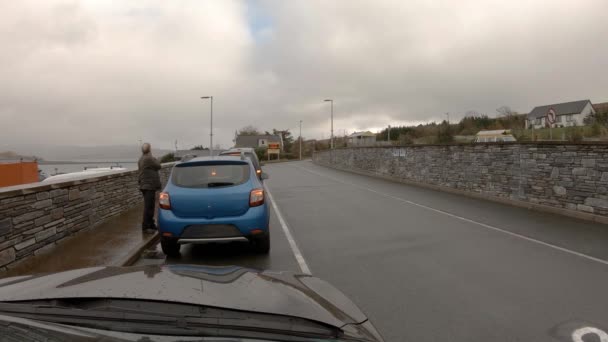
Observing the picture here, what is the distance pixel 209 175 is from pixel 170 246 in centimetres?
130

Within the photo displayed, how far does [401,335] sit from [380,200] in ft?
37.3

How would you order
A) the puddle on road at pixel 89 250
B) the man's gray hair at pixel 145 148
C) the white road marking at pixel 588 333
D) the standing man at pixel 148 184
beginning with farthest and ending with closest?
the man's gray hair at pixel 145 148 < the standing man at pixel 148 184 < the puddle on road at pixel 89 250 < the white road marking at pixel 588 333

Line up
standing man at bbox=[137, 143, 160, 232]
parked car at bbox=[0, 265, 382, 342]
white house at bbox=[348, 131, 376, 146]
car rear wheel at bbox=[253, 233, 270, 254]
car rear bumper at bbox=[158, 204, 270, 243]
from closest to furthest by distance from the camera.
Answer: parked car at bbox=[0, 265, 382, 342] → car rear bumper at bbox=[158, 204, 270, 243] → car rear wheel at bbox=[253, 233, 270, 254] → standing man at bbox=[137, 143, 160, 232] → white house at bbox=[348, 131, 376, 146]

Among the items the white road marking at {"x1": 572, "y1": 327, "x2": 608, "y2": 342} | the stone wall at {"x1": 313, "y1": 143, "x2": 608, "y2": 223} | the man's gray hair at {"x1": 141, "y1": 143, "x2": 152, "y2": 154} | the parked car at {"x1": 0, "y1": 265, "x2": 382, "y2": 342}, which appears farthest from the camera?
the stone wall at {"x1": 313, "y1": 143, "x2": 608, "y2": 223}

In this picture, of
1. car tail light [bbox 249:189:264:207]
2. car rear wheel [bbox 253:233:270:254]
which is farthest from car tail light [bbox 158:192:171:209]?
car rear wheel [bbox 253:233:270:254]

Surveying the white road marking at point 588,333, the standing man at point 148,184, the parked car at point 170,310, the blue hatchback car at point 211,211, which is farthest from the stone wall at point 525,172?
the parked car at point 170,310

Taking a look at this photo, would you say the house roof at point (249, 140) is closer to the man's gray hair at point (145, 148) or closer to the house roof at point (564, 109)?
the house roof at point (564, 109)

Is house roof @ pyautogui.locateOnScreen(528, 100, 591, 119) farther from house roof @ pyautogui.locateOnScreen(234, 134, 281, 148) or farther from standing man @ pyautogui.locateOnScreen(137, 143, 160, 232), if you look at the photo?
standing man @ pyautogui.locateOnScreen(137, 143, 160, 232)

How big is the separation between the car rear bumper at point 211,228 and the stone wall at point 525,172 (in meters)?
8.93

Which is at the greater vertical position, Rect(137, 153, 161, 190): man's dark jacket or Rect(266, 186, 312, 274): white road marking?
Rect(137, 153, 161, 190): man's dark jacket

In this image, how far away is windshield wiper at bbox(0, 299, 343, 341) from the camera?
2027mm

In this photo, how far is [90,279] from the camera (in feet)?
8.54

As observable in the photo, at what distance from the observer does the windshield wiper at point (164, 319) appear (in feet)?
6.65

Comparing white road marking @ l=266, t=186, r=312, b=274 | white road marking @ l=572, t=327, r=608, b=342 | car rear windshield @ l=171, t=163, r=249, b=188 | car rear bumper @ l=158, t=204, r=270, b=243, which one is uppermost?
car rear windshield @ l=171, t=163, r=249, b=188
